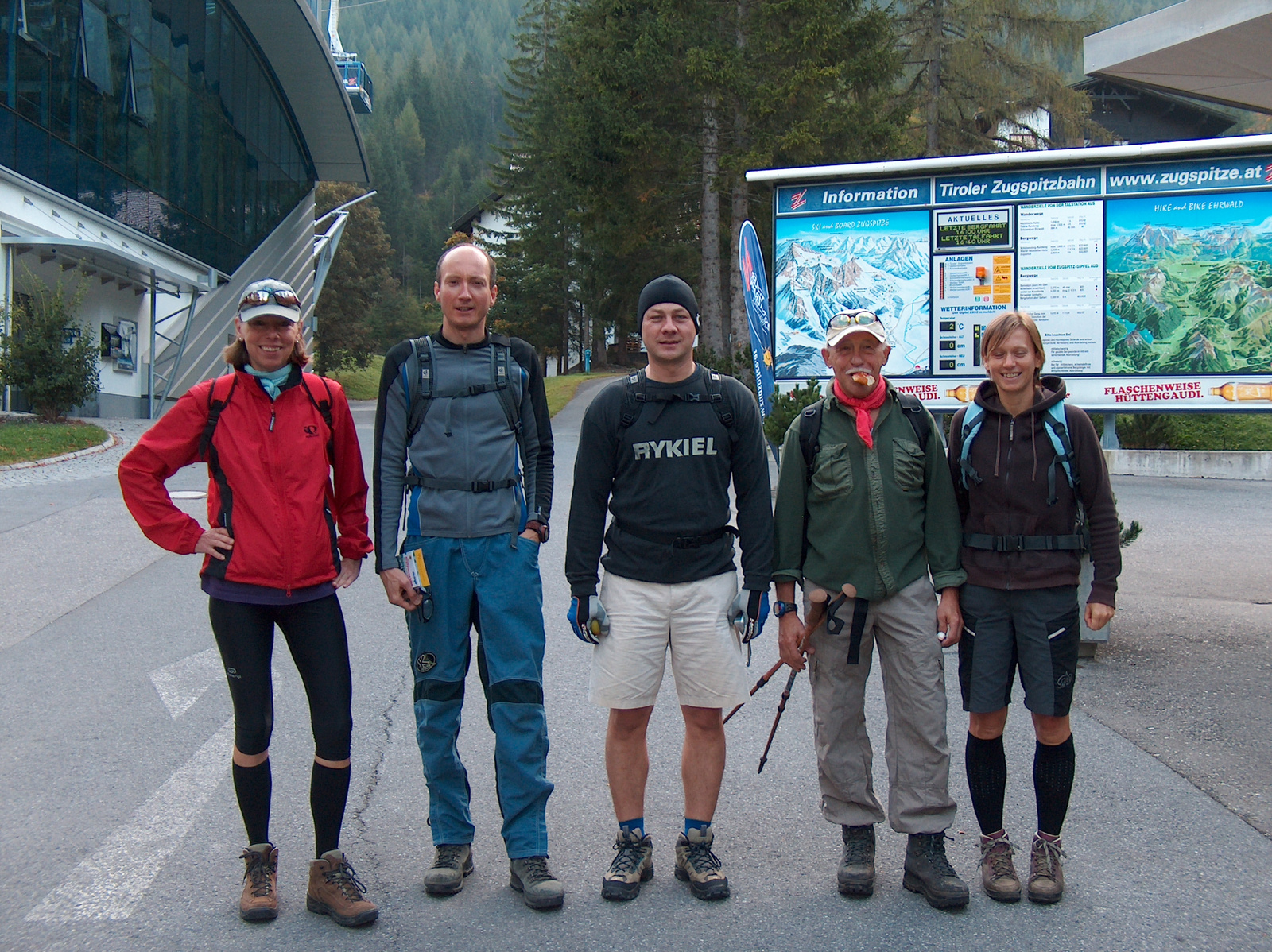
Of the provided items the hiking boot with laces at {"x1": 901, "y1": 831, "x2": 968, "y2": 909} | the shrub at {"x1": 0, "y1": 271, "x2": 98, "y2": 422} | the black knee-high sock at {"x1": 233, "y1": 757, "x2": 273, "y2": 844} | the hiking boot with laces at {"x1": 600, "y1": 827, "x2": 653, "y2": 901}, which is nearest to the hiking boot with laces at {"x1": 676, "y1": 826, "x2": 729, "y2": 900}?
the hiking boot with laces at {"x1": 600, "y1": 827, "x2": 653, "y2": 901}

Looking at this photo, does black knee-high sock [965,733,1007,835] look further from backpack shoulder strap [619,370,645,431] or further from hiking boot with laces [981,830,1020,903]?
backpack shoulder strap [619,370,645,431]

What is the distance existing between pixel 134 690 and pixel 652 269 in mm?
37307

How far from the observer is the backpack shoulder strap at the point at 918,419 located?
3869mm

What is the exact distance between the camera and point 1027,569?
12.2 ft

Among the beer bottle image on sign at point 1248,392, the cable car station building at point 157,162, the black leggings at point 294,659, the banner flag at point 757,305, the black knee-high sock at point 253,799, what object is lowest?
the black knee-high sock at point 253,799

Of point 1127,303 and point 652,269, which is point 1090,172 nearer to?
point 1127,303

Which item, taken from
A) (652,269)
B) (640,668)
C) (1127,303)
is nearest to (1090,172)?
(1127,303)

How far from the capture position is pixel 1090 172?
1147 cm

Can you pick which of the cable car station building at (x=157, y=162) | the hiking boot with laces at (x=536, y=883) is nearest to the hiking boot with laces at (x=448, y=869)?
the hiking boot with laces at (x=536, y=883)

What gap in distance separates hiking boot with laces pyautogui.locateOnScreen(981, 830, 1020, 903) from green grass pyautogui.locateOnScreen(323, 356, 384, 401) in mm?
48922

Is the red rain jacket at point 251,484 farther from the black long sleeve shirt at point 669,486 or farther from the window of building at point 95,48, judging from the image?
the window of building at point 95,48

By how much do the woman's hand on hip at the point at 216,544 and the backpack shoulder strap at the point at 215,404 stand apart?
0.25 m

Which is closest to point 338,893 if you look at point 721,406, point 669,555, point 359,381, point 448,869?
point 448,869

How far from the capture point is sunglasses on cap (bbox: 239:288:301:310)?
144 inches
